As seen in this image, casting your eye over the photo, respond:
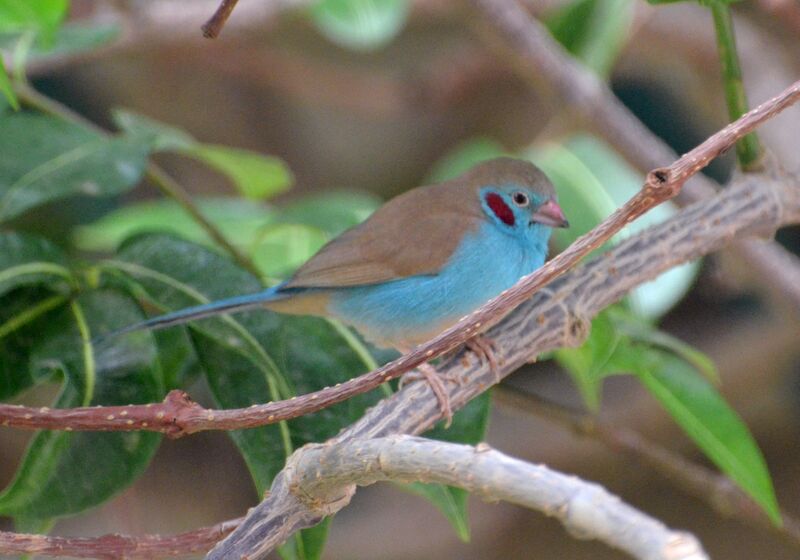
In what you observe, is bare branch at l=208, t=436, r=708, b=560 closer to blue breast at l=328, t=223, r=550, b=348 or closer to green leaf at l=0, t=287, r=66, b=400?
green leaf at l=0, t=287, r=66, b=400

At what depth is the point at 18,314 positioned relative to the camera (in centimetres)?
222

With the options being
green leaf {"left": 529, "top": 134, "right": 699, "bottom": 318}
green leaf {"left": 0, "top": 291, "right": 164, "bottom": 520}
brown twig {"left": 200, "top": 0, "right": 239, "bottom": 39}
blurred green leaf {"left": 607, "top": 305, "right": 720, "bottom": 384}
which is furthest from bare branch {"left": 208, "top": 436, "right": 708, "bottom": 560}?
green leaf {"left": 529, "top": 134, "right": 699, "bottom": 318}

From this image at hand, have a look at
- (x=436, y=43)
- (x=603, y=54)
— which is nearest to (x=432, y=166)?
(x=436, y=43)

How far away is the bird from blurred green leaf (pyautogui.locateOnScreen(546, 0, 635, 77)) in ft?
3.40

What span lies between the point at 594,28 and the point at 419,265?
1497 mm

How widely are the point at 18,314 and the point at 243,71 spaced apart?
11.3 feet

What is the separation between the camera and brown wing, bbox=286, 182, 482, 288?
261 cm

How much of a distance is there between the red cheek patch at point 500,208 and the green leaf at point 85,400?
1.10 metres

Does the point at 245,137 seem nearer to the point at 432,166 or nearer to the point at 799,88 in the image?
the point at 432,166

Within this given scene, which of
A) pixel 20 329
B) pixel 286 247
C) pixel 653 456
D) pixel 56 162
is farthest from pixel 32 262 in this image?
pixel 653 456

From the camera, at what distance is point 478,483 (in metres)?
1.23

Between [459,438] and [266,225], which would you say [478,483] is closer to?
[459,438]

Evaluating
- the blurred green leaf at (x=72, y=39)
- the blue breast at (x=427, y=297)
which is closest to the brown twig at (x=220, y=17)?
the blue breast at (x=427, y=297)

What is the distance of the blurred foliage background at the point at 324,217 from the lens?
Result: 7.28 feet
